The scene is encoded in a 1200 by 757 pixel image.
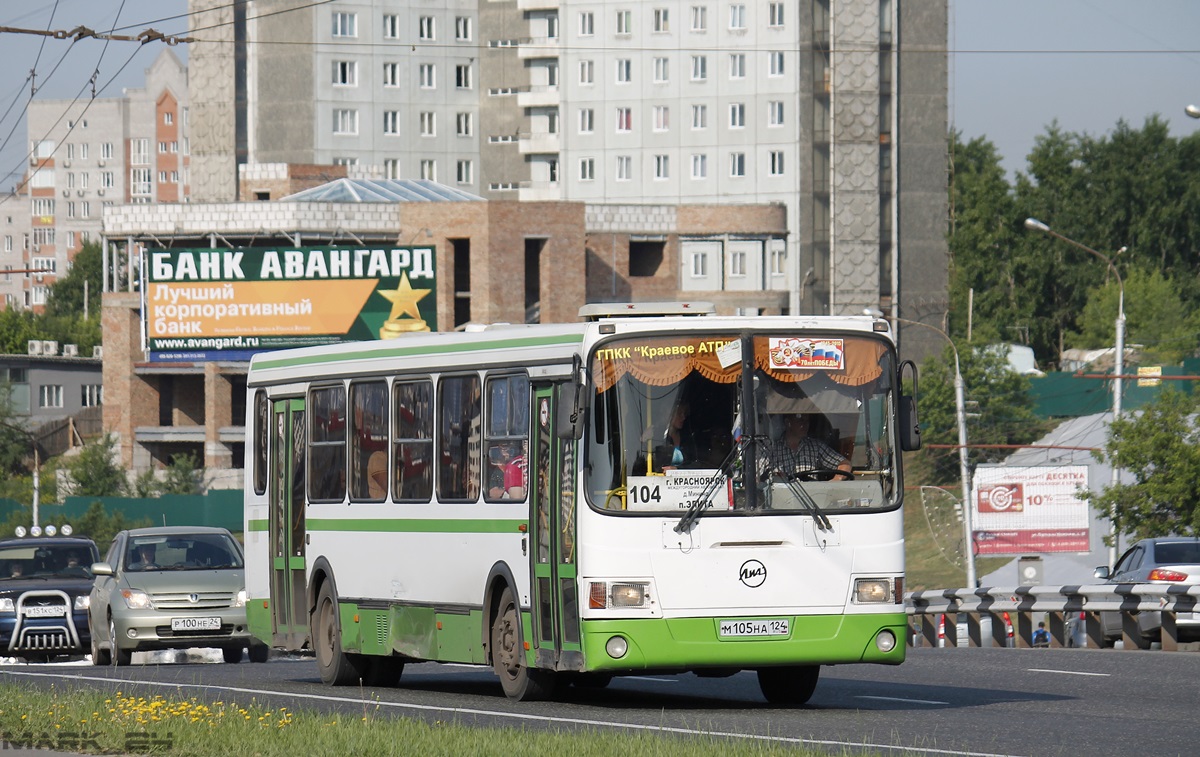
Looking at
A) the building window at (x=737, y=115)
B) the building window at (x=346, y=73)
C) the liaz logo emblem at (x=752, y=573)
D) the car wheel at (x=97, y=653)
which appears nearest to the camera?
the liaz logo emblem at (x=752, y=573)

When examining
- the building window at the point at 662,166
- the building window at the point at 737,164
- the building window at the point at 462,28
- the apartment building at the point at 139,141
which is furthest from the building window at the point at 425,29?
the apartment building at the point at 139,141

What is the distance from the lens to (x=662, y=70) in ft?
378

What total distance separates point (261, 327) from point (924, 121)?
3591cm

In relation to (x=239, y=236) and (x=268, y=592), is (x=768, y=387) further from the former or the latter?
(x=239, y=236)

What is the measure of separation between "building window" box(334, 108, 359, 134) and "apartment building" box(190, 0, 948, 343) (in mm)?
129

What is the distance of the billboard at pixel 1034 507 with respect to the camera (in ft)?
196

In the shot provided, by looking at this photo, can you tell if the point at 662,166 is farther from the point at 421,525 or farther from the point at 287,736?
the point at 287,736

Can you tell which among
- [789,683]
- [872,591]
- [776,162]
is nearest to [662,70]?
[776,162]

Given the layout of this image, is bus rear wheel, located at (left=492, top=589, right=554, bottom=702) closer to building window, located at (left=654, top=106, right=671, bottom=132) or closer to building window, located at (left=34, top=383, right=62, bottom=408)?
building window, located at (left=654, top=106, right=671, bottom=132)

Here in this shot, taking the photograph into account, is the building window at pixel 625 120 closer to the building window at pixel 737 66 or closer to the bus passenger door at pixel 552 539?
the building window at pixel 737 66

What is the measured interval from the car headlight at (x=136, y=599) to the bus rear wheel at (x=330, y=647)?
5223mm

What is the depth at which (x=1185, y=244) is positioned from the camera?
119m

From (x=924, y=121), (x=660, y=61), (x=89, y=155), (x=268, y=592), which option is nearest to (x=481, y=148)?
(x=660, y=61)

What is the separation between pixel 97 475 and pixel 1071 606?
74.3 meters
